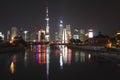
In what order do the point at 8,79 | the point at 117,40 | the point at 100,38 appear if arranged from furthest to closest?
the point at 100,38 < the point at 117,40 < the point at 8,79

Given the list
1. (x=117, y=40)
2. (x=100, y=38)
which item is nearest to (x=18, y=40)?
(x=100, y=38)

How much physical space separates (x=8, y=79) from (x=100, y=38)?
109758 millimetres

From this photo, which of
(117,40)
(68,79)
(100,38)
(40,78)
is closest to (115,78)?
(68,79)

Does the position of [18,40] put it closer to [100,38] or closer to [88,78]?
[100,38]

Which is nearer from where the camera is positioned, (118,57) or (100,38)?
(118,57)

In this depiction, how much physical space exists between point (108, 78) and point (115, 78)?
0.69 m

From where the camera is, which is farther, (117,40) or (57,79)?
(117,40)

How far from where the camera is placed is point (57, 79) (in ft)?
78.0

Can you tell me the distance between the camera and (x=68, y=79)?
23828 millimetres

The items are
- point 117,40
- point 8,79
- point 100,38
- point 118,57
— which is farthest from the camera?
point 100,38

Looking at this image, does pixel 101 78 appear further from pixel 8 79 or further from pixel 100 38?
pixel 100 38

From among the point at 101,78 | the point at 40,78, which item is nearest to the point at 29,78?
the point at 40,78

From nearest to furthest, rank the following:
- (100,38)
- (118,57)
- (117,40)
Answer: (118,57) < (117,40) < (100,38)

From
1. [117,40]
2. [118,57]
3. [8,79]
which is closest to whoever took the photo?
[8,79]
